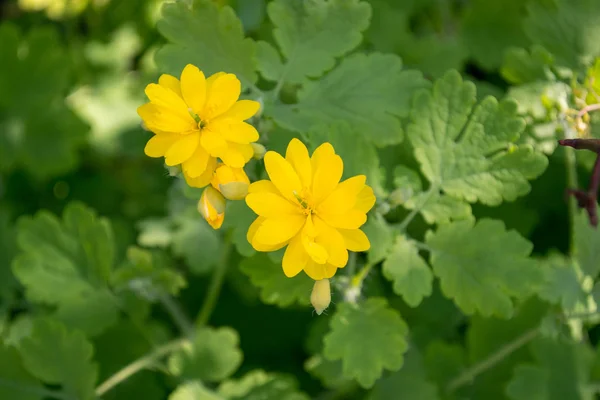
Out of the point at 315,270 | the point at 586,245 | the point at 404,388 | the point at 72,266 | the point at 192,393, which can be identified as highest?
the point at 315,270

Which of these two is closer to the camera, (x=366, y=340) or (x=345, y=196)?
(x=345, y=196)

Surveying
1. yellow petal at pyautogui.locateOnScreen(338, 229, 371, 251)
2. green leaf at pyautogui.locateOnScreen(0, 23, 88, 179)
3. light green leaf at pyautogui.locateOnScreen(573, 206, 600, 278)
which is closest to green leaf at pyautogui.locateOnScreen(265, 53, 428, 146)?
yellow petal at pyautogui.locateOnScreen(338, 229, 371, 251)

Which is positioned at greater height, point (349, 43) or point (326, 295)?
point (349, 43)

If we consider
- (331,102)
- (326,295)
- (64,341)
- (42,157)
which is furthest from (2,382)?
(331,102)

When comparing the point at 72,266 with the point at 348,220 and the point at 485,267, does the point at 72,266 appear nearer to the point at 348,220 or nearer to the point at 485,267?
the point at 348,220

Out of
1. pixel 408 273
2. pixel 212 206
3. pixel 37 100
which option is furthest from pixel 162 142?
pixel 37 100

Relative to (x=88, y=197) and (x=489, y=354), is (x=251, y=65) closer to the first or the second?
(x=489, y=354)

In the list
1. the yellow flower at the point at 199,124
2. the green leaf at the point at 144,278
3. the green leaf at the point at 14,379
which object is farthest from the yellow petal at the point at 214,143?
the green leaf at the point at 14,379
